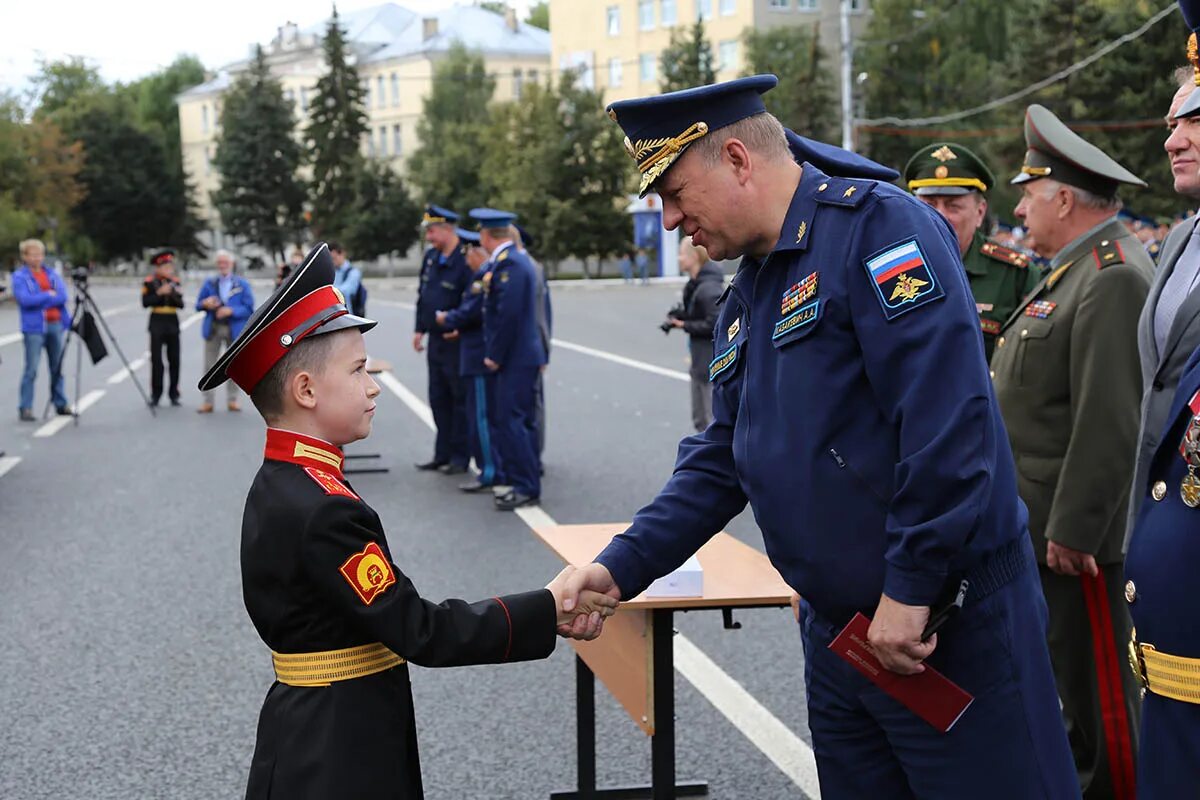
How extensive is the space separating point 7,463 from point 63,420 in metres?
3.55

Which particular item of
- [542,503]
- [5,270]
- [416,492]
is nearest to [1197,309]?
[542,503]

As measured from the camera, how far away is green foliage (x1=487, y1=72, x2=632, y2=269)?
A: 210 ft

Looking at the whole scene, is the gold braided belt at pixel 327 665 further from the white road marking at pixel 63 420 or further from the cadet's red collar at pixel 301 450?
the white road marking at pixel 63 420

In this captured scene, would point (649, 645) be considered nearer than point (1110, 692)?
Yes

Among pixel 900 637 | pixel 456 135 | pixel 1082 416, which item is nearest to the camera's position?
pixel 900 637

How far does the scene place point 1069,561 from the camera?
4098 millimetres

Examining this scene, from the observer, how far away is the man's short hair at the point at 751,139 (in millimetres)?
2727

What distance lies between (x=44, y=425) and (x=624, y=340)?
1185 cm

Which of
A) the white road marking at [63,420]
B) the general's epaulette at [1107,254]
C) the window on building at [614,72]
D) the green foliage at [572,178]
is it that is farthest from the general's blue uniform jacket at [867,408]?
the window on building at [614,72]

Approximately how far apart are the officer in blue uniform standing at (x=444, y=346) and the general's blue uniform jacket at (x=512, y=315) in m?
1.45

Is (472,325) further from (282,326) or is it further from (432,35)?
(432,35)

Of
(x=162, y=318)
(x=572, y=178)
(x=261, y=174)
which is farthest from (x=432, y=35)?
(x=162, y=318)

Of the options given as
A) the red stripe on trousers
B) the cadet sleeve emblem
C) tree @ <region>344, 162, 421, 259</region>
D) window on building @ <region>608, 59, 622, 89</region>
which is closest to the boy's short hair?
the cadet sleeve emblem

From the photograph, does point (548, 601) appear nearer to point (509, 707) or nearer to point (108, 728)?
point (509, 707)
